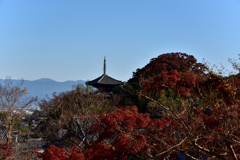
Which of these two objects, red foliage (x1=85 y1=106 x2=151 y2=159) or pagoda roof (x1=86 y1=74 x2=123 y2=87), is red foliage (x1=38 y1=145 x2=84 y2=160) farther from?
pagoda roof (x1=86 y1=74 x2=123 y2=87)

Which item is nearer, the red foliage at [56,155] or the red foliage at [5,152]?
the red foliage at [56,155]

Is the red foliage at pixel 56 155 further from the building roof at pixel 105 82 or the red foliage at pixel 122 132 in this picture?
the building roof at pixel 105 82

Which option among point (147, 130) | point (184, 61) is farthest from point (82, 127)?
point (184, 61)

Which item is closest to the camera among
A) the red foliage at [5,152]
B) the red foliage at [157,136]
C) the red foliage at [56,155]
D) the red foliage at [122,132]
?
the red foliage at [157,136]

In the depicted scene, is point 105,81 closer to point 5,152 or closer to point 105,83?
point 105,83

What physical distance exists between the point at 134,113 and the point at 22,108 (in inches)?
297

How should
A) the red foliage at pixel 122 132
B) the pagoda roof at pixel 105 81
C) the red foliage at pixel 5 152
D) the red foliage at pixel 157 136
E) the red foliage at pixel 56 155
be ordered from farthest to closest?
the pagoda roof at pixel 105 81, the red foliage at pixel 5 152, the red foliage at pixel 122 132, the red foliage at pixel 56 155, the red foliage at pixel 157 136

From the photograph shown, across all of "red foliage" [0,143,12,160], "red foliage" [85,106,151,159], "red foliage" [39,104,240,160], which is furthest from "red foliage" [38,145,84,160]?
→ "red foliage" [0,143,12,160]

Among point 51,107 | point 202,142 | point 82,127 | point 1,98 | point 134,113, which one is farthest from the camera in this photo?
point 51,107

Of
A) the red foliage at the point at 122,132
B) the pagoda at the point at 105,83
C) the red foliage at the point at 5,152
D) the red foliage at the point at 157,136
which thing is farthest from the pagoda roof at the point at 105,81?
the red foliage at the point at 157,136

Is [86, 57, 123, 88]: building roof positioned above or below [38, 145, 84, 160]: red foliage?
above

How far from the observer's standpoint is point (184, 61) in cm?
2652

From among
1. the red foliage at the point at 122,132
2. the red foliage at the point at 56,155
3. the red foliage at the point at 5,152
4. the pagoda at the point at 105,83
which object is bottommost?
the red foliage at the point at 5,152

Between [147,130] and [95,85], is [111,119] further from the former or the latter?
[95,85]
